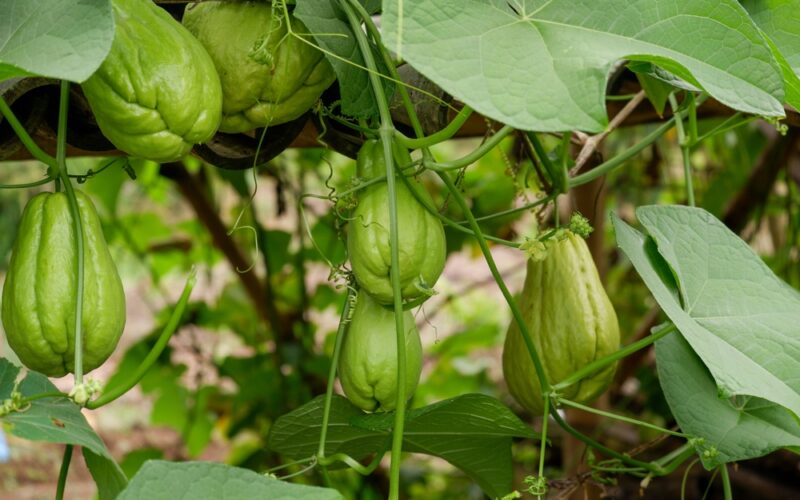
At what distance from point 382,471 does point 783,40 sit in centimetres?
127

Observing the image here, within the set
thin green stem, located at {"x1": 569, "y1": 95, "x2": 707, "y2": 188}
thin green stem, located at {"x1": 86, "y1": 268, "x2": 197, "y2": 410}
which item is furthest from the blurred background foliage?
thin green stem, located at {"x1": 86, "y1": 268, "x2": 197, "y2": 410}

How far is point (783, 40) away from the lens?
2.67 feet


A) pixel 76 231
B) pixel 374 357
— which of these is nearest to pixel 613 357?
pixel 374 357

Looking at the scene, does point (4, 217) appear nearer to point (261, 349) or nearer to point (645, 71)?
point (261, 349)

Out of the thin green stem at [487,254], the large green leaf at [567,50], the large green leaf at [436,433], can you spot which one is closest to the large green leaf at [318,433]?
the large green leaf at [436,433]

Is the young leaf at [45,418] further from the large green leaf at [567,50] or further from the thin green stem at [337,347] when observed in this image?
the large green leaf at [567,50]

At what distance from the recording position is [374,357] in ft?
2.27

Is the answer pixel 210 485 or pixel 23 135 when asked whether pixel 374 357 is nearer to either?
pixel 210 485

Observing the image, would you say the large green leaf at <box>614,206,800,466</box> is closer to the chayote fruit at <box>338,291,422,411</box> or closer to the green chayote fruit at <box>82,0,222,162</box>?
the chayote fruit at <box>338,291,422,411</box>

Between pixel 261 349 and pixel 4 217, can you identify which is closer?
pixel 261 349

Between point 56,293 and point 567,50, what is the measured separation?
0.35 meters

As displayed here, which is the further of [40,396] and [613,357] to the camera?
[613,357]

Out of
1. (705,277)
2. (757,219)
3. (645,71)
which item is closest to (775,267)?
(757,219)

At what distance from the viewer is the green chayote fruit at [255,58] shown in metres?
0.65
